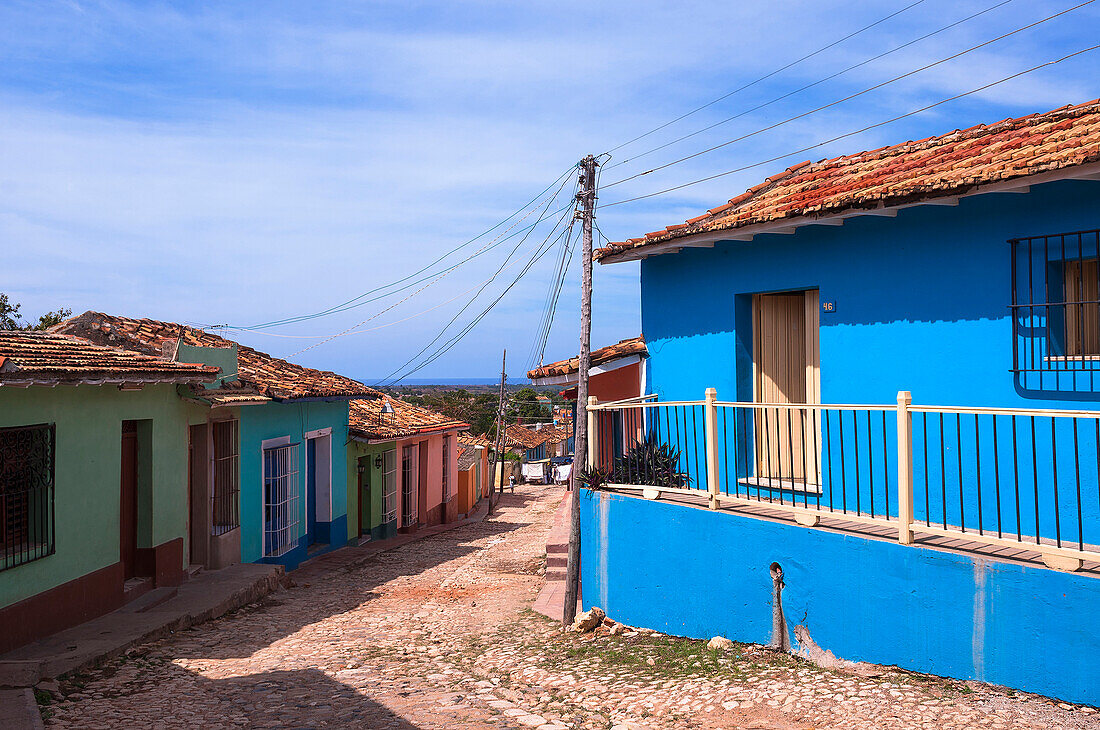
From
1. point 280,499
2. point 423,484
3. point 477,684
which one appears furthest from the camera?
point 423,484

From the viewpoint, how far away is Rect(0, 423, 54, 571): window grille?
793 cm

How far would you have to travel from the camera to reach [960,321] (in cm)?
725

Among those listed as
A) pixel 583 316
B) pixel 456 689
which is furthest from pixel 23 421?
pixel 583 316

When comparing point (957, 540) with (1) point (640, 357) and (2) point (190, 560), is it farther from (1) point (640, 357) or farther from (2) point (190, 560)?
(2) point (190, 560)

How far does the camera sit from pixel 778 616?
6.85 metres

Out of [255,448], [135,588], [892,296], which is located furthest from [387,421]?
[892,296]

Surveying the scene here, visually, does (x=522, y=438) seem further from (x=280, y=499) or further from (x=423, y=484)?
(x=280, y=499)

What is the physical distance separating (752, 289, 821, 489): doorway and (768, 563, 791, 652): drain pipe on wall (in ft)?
5.77

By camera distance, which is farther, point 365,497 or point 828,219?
point 365,497

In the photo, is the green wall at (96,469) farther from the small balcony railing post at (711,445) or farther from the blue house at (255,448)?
the small balcony railing post at (711,445)

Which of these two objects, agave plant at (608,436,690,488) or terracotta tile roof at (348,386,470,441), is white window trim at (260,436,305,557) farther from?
agave plant at (608,436,690,488)

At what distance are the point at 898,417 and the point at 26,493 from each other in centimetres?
758

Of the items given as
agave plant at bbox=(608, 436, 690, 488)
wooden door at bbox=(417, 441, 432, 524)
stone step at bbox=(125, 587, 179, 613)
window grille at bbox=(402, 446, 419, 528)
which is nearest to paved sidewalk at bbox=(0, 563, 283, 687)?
stone step at bbox=(125, 587, 179, 613)

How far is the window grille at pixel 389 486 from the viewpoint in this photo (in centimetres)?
2020
